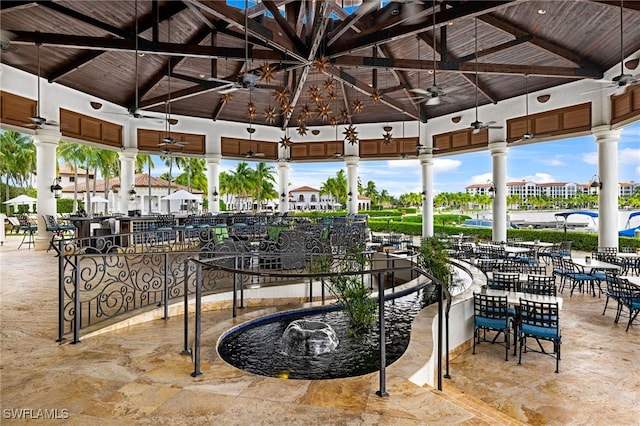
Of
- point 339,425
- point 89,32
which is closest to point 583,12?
point 339,425

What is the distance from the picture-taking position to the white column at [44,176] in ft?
39.9

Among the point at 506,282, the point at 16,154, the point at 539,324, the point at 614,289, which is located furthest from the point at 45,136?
the point at 16,154

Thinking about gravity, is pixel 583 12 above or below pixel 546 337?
above

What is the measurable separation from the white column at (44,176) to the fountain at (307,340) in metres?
11.6

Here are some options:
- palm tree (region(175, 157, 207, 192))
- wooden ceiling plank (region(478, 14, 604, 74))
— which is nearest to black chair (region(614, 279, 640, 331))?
wooden ceiling plank (region(478, 14, 604, 74))

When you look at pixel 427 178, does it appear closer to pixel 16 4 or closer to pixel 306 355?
pixel 306 355

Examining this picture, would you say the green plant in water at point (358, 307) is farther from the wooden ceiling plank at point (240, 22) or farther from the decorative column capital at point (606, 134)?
the decorative column capital at point (606, 134)

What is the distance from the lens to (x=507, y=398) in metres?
4.71

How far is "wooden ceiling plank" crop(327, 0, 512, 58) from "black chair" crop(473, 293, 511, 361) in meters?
5.39

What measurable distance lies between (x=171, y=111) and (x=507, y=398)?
1745 cm

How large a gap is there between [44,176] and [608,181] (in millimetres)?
18953

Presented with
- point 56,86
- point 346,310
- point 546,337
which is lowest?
point 546,337

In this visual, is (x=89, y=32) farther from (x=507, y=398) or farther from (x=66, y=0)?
(x=507, y=398)

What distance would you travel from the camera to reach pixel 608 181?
11.7 metres
